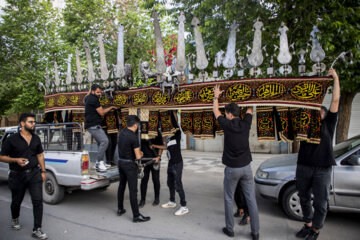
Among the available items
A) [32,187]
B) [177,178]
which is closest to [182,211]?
[177,178]

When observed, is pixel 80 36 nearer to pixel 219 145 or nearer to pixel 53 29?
pixel 53 29

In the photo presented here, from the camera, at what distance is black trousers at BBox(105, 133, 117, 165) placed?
6.48m

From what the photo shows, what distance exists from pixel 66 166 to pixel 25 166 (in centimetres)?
137

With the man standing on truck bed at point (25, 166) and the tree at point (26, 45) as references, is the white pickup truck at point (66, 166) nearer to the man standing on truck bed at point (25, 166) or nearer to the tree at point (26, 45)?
the man standing on truck bed at point (25, 166)

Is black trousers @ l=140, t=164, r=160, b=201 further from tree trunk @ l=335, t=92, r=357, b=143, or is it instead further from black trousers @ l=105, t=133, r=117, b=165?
tree trunk @ l=335, t=92, r=357, b=143

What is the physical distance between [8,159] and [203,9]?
6.21 m

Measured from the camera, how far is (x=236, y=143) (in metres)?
3.90

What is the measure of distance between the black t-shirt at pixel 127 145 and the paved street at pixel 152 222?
121cm

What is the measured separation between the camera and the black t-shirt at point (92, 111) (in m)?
5.60

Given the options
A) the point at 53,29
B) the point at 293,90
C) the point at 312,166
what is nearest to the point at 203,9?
the point at 293,90

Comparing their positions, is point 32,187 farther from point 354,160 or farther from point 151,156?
point 354,160

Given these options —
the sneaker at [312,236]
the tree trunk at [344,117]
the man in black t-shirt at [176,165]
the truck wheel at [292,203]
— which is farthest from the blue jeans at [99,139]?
the tree trunk at [344,117]

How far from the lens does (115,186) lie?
7.35m

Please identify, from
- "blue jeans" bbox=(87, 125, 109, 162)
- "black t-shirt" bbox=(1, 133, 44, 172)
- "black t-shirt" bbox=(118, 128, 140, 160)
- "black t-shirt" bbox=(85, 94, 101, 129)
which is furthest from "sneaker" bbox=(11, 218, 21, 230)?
"black t-shirt" bbox=(85, 94, 101, 129)
